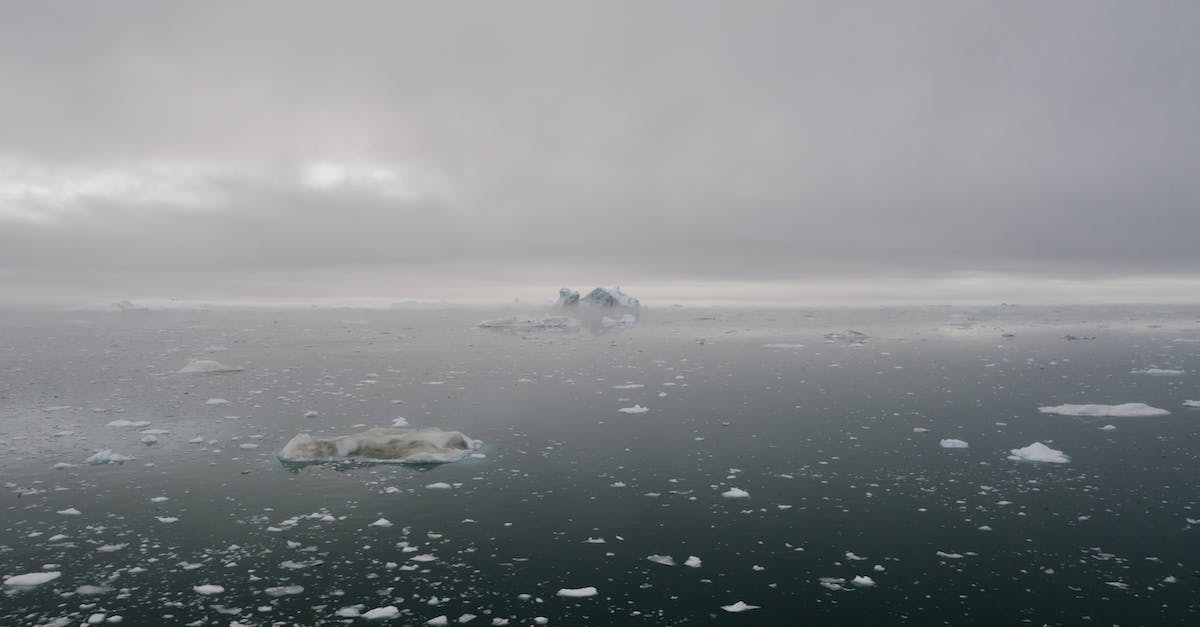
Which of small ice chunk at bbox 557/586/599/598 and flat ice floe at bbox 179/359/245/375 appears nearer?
small ice chunk at bbox 557/586/599/598

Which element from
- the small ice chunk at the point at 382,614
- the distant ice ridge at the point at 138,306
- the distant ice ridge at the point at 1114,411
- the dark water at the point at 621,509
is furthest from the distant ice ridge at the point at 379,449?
the distant ice ridge at the point at 138,306

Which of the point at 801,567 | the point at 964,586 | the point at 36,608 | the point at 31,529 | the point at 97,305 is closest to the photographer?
the point at 36,608

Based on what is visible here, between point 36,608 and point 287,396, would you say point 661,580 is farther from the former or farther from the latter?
point 287,396

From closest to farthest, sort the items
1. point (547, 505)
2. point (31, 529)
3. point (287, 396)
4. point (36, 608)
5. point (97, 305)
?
point (36, 608), point (31, 529), point (547, 505), point (287, 396), point (97, 305)

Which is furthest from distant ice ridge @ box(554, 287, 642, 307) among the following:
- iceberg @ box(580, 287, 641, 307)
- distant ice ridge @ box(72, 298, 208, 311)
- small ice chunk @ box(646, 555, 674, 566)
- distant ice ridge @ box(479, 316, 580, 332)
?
small ice chunk @ box(646, 555, 674, 566)

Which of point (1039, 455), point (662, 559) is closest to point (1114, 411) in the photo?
point (1039, 455)

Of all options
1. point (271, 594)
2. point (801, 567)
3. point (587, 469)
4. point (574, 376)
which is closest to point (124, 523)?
point (271, 594)

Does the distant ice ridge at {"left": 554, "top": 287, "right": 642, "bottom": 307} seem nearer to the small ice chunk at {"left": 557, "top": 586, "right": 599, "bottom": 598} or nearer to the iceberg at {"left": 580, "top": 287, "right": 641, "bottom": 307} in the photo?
the iceberg at {"left": 580, "top": 287, "right": 641, "bottom": 307}
